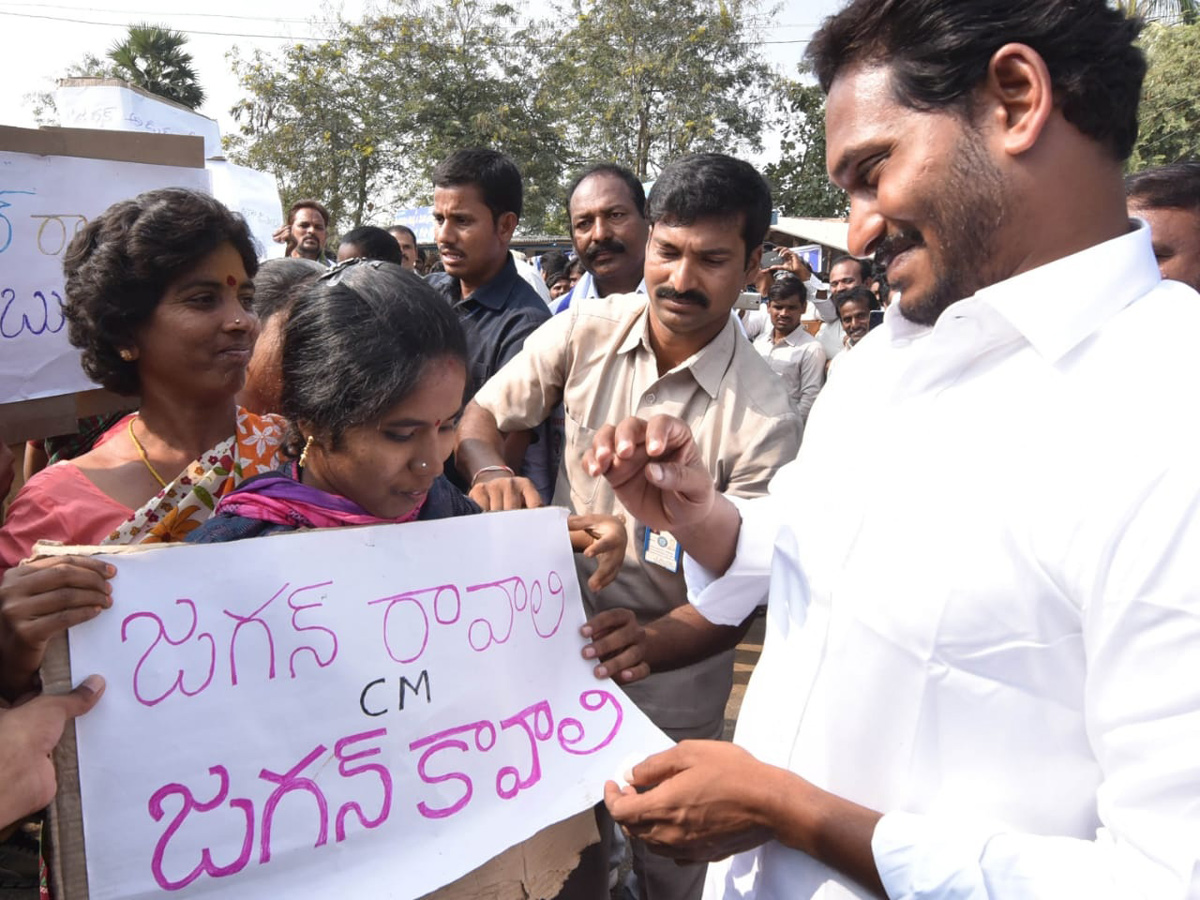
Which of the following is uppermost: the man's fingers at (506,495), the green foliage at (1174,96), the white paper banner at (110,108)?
the green foliage at (1174,96)

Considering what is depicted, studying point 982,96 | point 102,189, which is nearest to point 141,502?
point 102,189

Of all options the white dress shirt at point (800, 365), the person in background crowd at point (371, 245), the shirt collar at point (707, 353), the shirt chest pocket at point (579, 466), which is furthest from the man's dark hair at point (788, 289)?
the shirt chest pocket at point (579, 466)

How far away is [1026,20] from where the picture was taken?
1132mm

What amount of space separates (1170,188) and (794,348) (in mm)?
4472

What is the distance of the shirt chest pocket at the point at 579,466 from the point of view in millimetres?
2320

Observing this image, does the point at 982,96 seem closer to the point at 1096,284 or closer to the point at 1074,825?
the point at 1096,284

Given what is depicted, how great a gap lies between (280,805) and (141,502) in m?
0.75

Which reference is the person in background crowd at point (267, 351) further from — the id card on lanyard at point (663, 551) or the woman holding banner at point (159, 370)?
the id card on lanyard at point (663, 551)

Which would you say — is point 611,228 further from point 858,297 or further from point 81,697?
point 858,297

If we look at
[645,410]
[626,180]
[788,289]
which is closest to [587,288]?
[626,180]

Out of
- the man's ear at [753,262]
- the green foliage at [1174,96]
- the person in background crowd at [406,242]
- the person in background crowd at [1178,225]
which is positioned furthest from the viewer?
the green foliage at [1174,96]

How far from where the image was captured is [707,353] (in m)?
2.27

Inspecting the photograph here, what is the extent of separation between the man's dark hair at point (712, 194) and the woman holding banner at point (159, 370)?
1.11 m

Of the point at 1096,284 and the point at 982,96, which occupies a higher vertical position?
the point at 982,96
